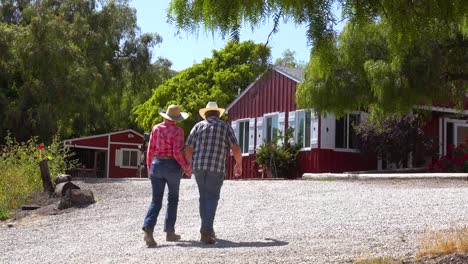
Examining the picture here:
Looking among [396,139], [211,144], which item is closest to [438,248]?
[211,144]

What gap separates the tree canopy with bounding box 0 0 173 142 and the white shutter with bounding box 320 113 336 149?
1127 centimetres

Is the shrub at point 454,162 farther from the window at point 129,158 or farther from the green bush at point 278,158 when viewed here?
the window at point 129,158

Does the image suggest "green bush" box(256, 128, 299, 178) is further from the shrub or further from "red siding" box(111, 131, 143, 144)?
"red siding" box(111, 131, 143, 144)

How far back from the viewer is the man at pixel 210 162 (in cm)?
1005

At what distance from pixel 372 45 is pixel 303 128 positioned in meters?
17.0

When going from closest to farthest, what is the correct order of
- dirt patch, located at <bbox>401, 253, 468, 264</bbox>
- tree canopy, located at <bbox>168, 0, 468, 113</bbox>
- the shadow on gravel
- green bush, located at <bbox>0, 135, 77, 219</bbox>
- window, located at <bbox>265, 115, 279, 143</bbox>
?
tree canopy, located at <bbox>168, 0, 468, 113</bbox>, dirt patch, located at <bbox>401, 253, 468, 264</bbox>, the shadow on gravel, green bush, located at <bbox>0, 135, 77, 219</bbox>, window, located at <bbox>265, 115, 279, 143</bbox>

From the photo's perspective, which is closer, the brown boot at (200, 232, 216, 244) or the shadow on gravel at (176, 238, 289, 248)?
the shadow on gravel at (176, 238, 289, 248)

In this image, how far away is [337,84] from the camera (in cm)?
1141

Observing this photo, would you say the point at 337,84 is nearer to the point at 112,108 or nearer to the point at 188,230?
the point at 188,230

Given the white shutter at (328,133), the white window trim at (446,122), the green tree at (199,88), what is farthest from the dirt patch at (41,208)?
the green tree at (199,88)

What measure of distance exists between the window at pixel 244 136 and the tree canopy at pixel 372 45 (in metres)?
16.9

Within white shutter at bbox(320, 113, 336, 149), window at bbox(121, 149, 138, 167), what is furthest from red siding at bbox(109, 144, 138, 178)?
white shutter at bbox(320, 113, 336, 149)

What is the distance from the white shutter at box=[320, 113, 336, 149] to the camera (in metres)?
26.6

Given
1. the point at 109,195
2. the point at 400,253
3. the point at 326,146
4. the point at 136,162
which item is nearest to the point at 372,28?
the point at 400,253
